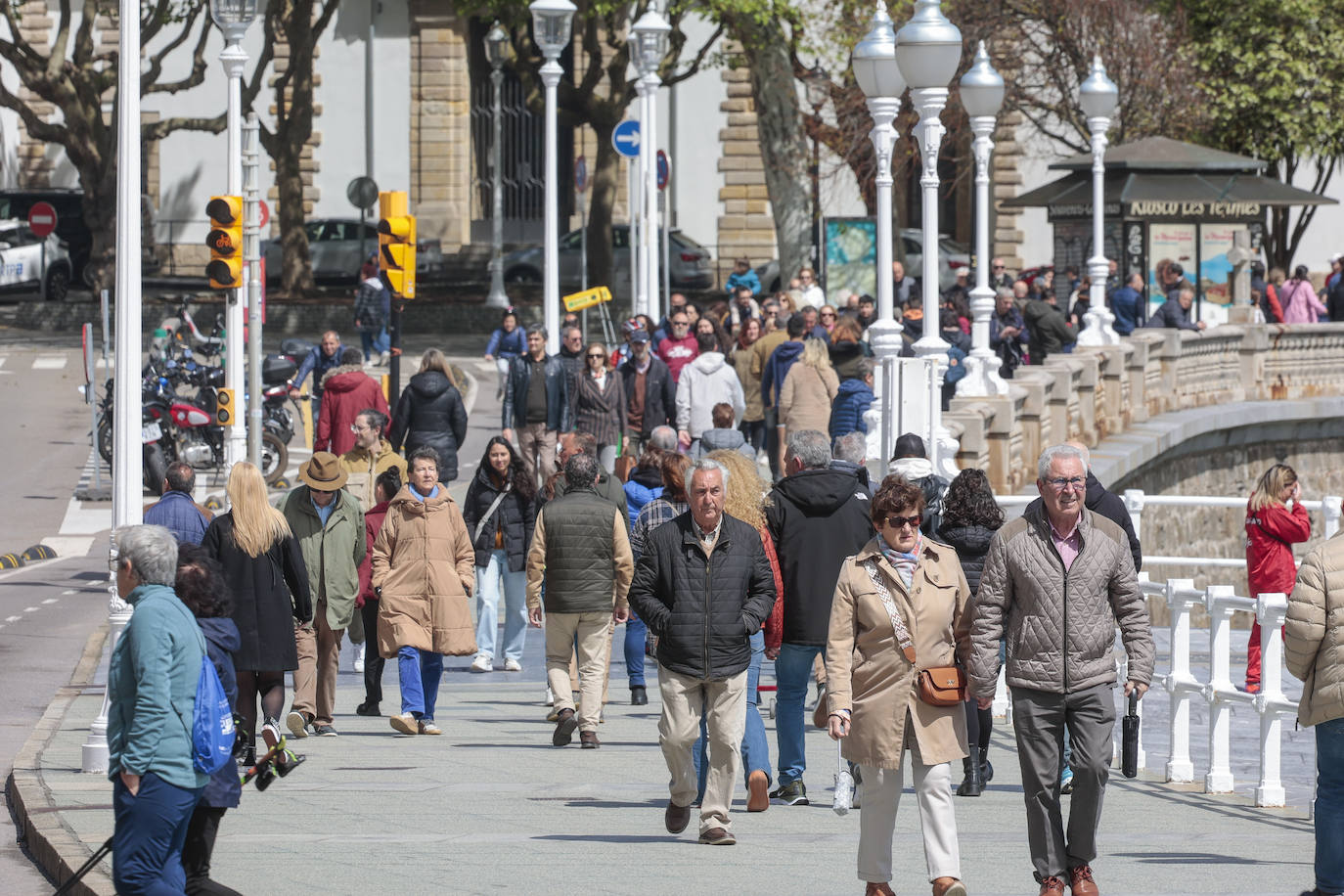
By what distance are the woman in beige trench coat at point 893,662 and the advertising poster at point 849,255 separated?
23.2 m

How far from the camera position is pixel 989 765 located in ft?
34.9

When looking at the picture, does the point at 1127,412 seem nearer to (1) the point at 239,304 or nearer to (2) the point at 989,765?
(1) the point at 239,304

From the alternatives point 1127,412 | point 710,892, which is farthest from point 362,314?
point 710,892

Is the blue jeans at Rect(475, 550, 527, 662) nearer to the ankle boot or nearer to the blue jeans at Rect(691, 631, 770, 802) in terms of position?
the ankle boot

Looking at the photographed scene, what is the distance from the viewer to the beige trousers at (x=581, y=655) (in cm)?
1136

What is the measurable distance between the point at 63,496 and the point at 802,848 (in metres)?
16.1

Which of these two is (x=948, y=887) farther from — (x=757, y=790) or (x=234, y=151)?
(x=234, y=151)

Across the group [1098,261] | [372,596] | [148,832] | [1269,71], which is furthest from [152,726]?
[1269,71]

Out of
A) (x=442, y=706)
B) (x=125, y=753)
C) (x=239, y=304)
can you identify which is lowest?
(x=442, y=706)

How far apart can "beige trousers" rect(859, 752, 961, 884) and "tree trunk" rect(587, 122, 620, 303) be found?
32.8m

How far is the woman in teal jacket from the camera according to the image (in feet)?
22.4

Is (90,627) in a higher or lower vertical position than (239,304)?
lower

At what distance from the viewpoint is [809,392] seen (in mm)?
18469

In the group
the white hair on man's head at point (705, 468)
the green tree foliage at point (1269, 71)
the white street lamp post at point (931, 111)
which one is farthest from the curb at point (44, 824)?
the green tree foliage at point (1269, 71)
